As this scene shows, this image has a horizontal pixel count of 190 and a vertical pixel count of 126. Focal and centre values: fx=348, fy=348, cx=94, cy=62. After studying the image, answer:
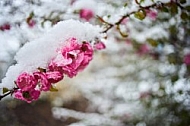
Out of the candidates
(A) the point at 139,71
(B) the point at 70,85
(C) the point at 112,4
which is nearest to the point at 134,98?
(A) the point at 139,71

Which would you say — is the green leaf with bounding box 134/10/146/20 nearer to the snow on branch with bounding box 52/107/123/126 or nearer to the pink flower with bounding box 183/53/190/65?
the pink flower with bounding box 183/53/190/65

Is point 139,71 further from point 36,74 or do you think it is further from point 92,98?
point 36,74

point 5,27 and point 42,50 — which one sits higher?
point 5,27

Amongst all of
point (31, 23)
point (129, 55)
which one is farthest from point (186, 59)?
point (129, 55)

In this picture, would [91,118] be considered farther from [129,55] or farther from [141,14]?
[141,14]

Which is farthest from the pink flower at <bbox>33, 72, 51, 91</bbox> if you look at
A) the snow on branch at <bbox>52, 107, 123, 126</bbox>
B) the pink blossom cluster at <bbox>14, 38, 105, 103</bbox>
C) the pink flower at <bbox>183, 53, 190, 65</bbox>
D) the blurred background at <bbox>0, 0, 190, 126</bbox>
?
the snow on branch at <bbox>52, 107, 123, 126</bbox>
